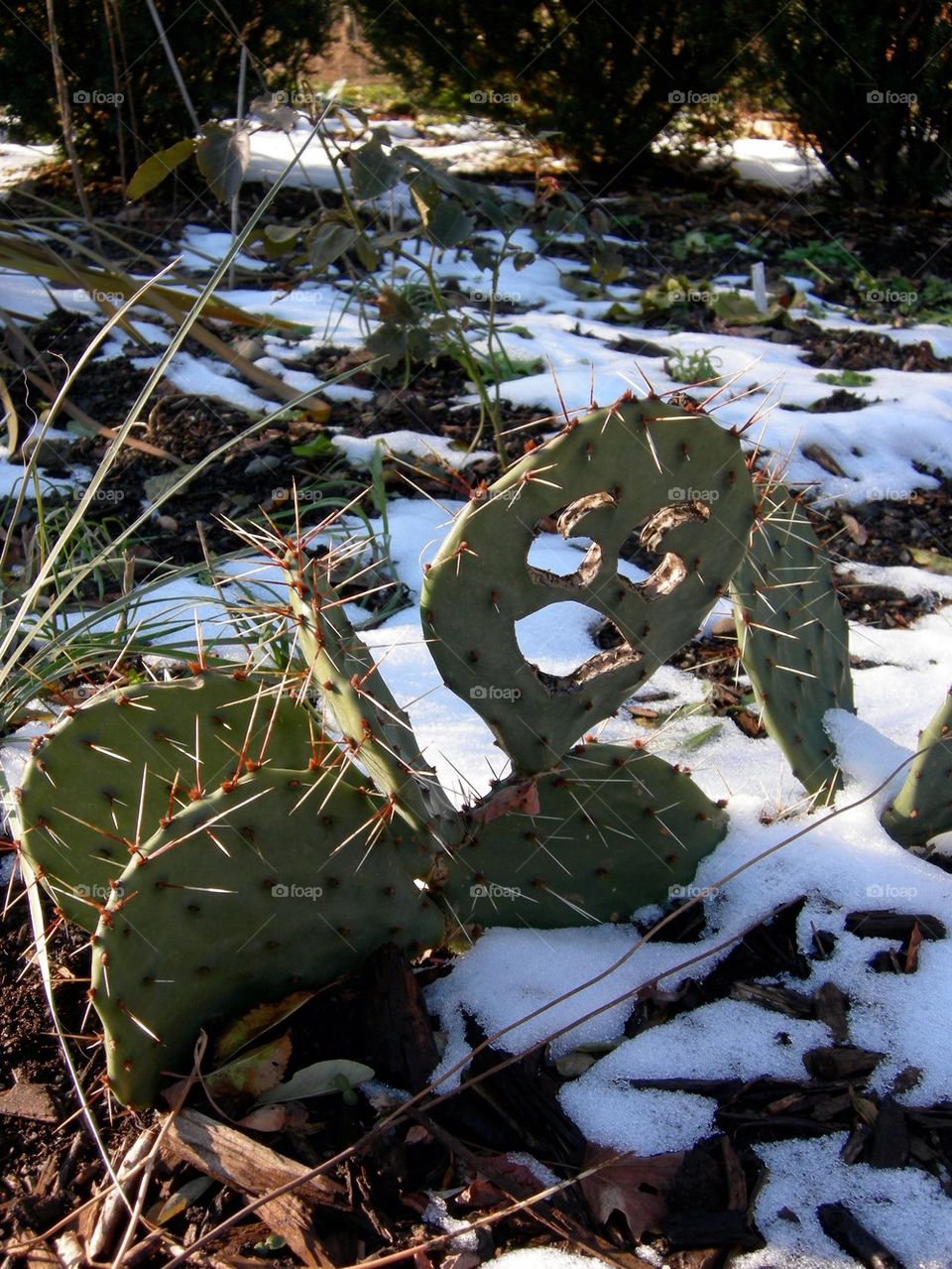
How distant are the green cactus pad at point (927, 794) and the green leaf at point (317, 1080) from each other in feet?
2.97

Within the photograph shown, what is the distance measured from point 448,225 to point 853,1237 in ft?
7.20

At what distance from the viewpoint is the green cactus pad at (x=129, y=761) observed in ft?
4.66

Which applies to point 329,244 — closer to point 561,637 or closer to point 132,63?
point 561,637

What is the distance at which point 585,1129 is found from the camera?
146 centimetres

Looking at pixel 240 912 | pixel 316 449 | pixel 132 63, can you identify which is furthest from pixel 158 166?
pixel 132 63

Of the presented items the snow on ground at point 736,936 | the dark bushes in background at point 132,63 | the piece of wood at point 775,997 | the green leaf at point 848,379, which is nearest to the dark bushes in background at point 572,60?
the dark bushes in background at point 132,63

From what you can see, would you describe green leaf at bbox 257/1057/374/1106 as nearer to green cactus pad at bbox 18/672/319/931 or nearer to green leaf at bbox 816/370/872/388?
green cactus pad at bbox 18/672/319/931

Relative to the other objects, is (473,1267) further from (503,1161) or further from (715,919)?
(715,919)

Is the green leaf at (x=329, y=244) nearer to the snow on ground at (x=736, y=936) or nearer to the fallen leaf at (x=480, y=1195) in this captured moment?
the snow on ground at (x=736, y=936)

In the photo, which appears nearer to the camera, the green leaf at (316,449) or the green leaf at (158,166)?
the green leaf at (158,166)

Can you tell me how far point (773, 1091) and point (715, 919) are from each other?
11.2 inches

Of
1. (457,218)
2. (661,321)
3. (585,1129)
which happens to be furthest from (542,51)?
(585,1129)

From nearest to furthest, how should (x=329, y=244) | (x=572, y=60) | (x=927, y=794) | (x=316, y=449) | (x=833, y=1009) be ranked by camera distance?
(x=833, y=1009) → (x=927, y=794) → (x=329, y=244) → (x=316, y=449) → (x=572, y=60)

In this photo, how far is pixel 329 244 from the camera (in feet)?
8.48
